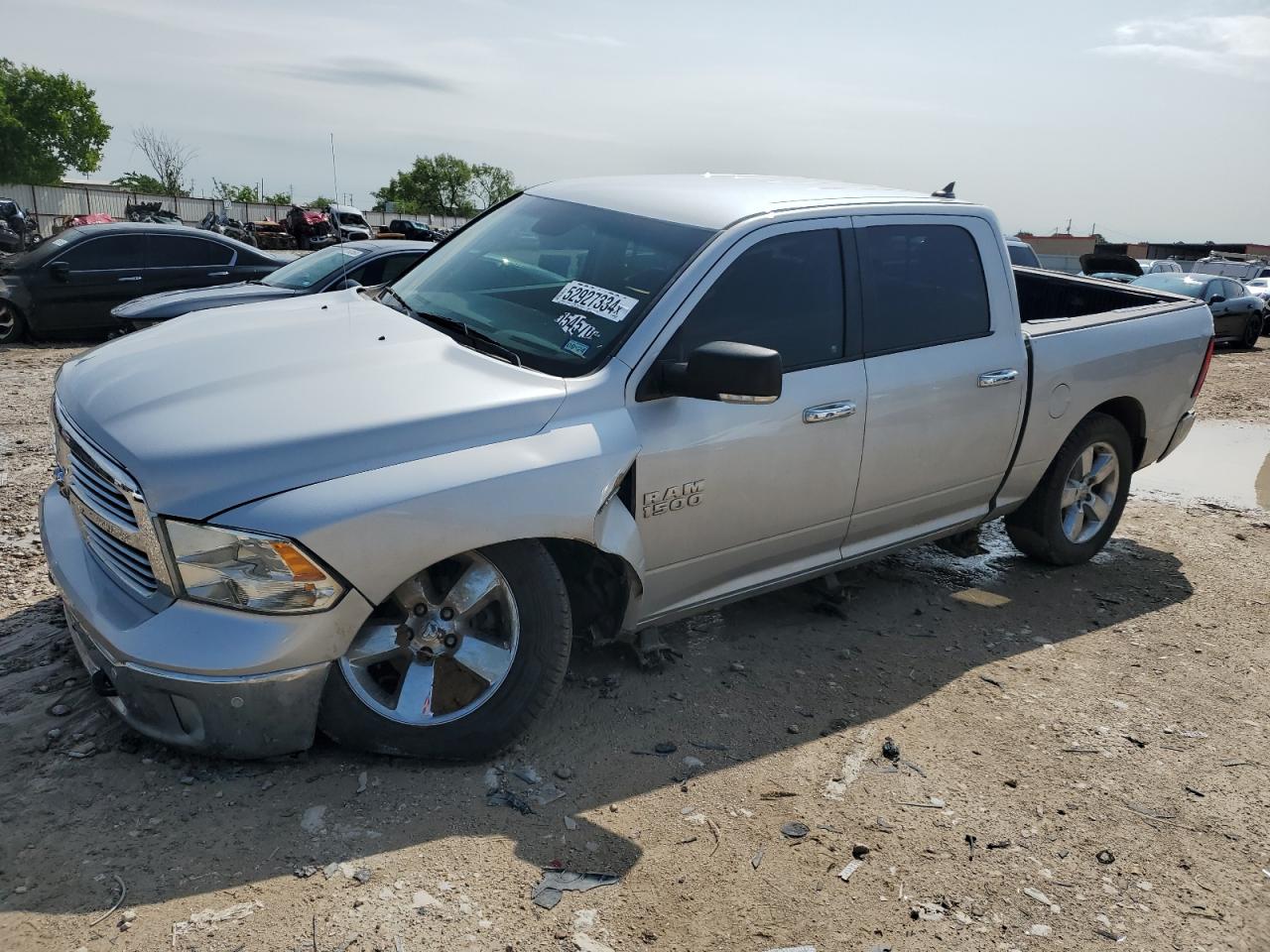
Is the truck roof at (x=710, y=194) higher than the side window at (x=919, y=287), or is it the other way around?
the truck roof at (x=710, y=194)

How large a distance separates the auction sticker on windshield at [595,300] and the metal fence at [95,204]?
133 ft

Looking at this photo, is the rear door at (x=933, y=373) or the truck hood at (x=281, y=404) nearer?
the truck hood at (x=281, y=404)

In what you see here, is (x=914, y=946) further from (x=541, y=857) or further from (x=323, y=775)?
(x=323, y=775)

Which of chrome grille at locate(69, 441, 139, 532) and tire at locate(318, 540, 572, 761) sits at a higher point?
chrome grille at locate(69, 441, 139, 532)

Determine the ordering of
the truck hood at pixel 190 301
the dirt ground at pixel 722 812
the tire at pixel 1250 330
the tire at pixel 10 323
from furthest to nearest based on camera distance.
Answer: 1. the tire at pixel 1250 330
2. the tire at pixel 10 323
3. the truck hood at pixel 190 301
4. the dirt ground at pixel 722 812

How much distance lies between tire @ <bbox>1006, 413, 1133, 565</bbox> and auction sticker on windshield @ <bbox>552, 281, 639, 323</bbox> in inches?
111

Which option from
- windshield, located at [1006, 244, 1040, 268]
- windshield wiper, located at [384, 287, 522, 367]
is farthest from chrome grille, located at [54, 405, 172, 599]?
windshield, located at [1006, 244, 1040, 268]

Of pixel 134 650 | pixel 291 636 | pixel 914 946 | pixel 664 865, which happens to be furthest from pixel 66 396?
pixel 914 946

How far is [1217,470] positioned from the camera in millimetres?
8500

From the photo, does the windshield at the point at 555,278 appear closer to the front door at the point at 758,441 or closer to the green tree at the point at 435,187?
the front door at the point at 758,441

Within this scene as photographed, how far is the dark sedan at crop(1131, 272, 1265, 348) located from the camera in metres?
18.0

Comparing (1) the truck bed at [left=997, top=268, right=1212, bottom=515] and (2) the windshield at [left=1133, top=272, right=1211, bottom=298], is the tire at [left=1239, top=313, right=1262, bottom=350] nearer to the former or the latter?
(2) the windshield at [left=1133, top=272, right=1211, bottom=298]

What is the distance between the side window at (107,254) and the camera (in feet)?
36.9

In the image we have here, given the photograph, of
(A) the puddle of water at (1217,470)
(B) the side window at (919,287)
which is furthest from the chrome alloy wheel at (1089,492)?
(A) the puddle of water at (1217,470)
